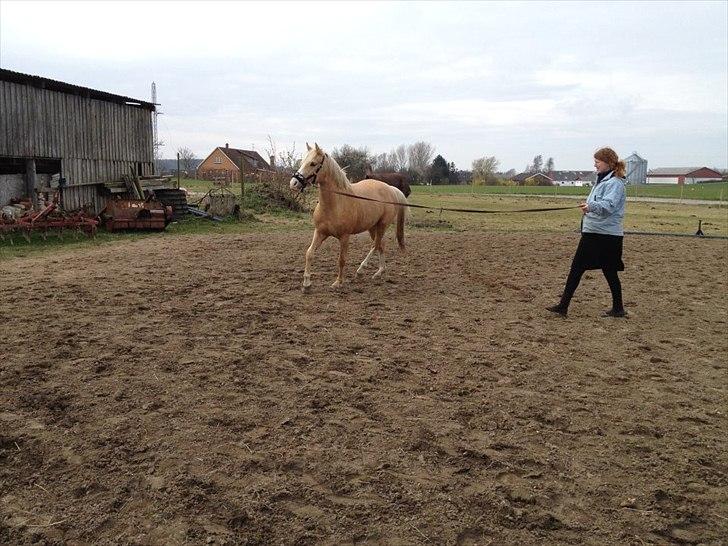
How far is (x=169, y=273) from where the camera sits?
8625 mm

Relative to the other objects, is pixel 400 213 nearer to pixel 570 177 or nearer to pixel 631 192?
pixel 631 192

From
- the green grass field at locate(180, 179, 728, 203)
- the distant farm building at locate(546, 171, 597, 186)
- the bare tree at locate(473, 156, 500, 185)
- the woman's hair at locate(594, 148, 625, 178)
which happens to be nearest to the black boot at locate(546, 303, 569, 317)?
the woman's hair at locate(594, 148, 625, 178)

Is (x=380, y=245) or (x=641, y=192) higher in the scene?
(x=641, y=192)

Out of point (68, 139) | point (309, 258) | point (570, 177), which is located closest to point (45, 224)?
point (68, 139)

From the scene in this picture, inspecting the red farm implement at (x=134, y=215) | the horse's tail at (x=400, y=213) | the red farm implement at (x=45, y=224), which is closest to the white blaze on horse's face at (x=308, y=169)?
the horse's tail at (x=400, y=213)

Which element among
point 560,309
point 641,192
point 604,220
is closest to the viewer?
point 604,220

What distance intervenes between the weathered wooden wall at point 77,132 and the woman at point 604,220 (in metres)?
13.6

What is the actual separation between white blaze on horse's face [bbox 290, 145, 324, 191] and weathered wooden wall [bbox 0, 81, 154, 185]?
10.2m

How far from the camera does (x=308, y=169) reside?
7496mm

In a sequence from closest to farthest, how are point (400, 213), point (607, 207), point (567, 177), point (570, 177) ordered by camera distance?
point (607, 207) < point (400, 213) < point (570, 177) < point (567, 177)

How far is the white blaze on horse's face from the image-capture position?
7.41 metres

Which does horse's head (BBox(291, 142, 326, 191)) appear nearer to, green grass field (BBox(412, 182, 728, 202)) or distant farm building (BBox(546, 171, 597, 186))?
green grass field (BBox(412, 182, 728, 202))

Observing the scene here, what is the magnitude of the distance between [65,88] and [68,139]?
137 cm

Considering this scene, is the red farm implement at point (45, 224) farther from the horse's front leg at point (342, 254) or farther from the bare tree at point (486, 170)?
the bare tree at point (486, 170)
